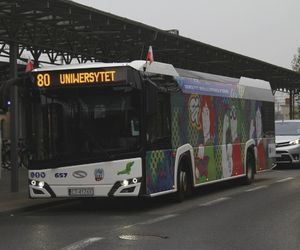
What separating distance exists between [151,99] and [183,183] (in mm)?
2413

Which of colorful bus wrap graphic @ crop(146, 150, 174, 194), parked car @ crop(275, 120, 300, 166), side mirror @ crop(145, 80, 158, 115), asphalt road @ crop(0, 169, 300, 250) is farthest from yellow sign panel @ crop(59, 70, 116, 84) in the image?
parked car @ crop(275, 120, 300, 166)

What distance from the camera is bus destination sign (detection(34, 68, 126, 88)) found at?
11719 millimetres

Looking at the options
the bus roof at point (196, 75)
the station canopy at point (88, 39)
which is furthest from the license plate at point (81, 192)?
the station canopy at point (88, 39)

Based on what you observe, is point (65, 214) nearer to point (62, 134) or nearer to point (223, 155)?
point (62, 134)

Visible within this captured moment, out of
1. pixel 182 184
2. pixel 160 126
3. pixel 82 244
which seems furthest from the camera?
pixel 182 184

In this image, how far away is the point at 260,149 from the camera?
18.4 metres

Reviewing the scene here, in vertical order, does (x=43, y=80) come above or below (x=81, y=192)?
above

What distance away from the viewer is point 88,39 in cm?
2052

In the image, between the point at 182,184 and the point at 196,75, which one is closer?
the point at 182,184

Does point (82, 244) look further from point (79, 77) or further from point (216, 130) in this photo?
point (216, 130)

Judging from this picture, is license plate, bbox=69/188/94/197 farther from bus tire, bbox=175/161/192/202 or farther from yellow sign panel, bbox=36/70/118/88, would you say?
bus tire, bbox=175/161/192/202

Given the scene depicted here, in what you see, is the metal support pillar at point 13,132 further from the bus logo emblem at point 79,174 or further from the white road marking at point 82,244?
the white road marking at point 82,244

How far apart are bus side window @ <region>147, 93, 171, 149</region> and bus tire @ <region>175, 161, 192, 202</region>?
0.86 metres

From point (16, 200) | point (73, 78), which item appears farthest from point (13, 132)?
point (73, 78)
